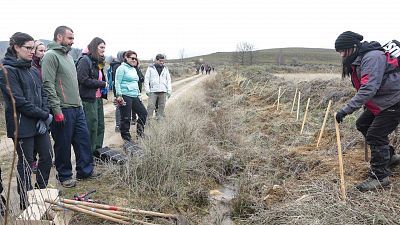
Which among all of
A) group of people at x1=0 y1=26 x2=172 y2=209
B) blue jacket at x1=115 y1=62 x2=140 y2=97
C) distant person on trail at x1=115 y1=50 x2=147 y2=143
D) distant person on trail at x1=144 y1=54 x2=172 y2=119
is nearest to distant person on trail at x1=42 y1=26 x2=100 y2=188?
group of people at x1=0 y1=26 x2=172 y2=209

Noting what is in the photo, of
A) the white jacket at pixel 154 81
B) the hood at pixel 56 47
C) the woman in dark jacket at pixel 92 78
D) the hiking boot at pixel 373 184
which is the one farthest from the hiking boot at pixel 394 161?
the white jacket at pixel 154 81

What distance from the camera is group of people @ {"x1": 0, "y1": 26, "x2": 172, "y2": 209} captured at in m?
3.54

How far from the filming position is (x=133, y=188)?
4.31m

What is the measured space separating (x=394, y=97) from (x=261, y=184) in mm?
2051

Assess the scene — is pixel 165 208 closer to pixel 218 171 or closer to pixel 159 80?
pixel 218 171

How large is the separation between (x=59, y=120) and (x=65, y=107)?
27cm

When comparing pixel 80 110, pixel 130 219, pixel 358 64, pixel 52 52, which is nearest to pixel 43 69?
pixel 52 52

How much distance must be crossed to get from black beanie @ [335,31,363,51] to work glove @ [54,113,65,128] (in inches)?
128

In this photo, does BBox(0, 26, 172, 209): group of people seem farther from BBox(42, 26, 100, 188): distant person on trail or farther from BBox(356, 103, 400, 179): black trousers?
BBox(356, 103, 400, 179): black trousers

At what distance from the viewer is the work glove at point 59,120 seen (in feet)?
13.7

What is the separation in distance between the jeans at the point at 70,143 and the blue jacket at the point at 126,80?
1.66m

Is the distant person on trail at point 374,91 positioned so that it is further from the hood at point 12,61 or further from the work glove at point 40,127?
the hood at point 12,61

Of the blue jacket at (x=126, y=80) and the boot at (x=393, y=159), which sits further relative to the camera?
the blue jacket at (x=126, y=80)

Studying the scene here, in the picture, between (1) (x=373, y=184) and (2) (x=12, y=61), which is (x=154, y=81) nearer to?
(2) (x=12, y=61)
